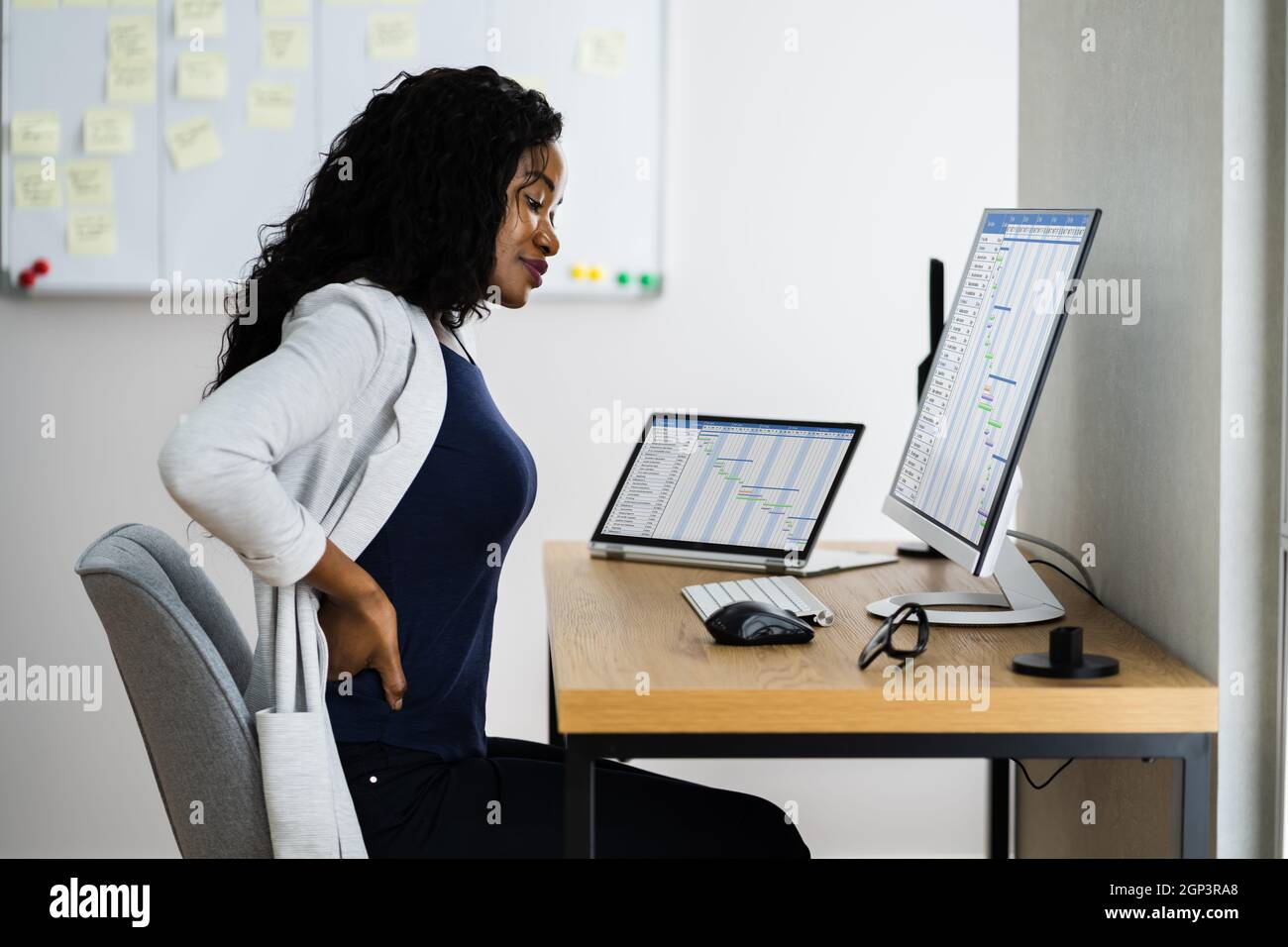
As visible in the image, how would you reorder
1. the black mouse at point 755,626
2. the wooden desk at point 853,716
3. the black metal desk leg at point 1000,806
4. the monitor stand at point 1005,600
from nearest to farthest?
the wooden desk at point 853,716 < the black mouse at point 755,626 < the monitor stand at point 1005,600 < the black metal desk leg at point 1000,806

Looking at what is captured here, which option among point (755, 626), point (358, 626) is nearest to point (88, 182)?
point (358, 626)

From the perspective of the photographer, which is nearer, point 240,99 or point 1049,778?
point 1049,778

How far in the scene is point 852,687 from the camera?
118cm

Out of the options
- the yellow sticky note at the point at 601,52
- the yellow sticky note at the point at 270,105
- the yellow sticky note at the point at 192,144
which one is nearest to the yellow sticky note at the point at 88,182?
the yellow sticky note at the point at 192,144

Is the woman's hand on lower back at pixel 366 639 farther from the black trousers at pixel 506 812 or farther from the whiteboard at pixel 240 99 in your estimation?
the whiteboard at pixel 240 99

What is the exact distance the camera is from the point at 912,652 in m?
1.28

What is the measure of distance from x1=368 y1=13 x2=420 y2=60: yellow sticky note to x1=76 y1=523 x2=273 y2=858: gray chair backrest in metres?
1.59

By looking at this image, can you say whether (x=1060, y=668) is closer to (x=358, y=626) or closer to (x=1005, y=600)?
(x=1005, y=600)

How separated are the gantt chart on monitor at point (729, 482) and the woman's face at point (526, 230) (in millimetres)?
427

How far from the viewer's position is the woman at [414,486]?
1335 millimetres

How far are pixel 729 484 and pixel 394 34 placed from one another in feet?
4.30

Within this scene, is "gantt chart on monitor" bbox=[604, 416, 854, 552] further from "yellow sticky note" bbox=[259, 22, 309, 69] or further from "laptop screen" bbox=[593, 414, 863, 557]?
"yellow sticky note" bbox=[259, 22, 309, 69]

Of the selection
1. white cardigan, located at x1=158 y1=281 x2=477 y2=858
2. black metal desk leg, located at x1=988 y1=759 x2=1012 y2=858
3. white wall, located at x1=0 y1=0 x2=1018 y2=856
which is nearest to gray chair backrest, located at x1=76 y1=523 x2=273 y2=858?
white cardigan, located at x1=158 y1=281 x2=477 y2=858
